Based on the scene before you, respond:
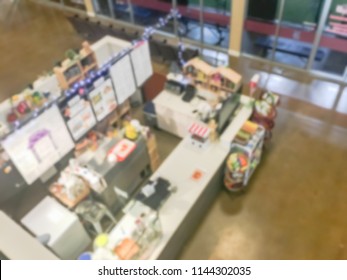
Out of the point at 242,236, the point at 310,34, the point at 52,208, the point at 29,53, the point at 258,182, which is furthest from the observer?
the point at 29,53

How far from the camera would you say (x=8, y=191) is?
12.7ft

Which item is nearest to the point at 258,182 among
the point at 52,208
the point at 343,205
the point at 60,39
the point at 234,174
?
the point at 234,174

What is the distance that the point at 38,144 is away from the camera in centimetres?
355

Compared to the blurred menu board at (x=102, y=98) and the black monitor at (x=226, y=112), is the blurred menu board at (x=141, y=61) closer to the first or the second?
the blurred menu board at (x=102, y=98)

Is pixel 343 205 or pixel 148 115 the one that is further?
pixel 148 115

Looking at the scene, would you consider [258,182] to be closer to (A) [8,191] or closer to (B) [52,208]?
(B) [52,208]

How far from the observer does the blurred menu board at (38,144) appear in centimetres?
332

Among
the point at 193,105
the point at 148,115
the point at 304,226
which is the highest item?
the point at 193,105

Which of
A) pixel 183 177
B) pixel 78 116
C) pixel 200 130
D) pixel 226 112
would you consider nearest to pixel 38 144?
pixel 78 116

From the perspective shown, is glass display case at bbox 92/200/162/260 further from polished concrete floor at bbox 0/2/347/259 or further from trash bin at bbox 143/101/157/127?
trash bin at bbox 143/101/157/127

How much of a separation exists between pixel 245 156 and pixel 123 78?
2.02m

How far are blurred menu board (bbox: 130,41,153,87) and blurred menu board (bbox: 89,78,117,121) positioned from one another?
0.53 meters

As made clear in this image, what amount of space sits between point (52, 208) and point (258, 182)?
112 inches

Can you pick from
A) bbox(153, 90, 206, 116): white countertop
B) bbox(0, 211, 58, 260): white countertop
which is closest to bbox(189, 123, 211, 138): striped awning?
bbox(153, 90, 206, 116): white countertop
